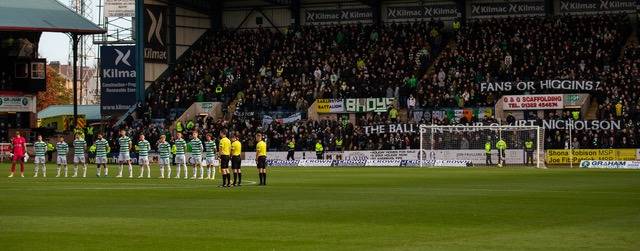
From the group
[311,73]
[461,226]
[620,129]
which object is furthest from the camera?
[311,73]

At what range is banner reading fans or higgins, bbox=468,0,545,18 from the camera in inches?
3054

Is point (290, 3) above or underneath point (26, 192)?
above

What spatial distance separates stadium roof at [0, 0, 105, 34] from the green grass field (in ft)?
134

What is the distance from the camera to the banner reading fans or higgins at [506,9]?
7756cm

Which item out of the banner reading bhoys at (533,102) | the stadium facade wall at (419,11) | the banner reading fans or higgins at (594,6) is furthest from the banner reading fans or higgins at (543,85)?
the stadium facade wall at (419,11)

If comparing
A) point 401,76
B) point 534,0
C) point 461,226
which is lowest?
point 461,226

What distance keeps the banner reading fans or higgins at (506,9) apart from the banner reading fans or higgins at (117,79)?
25.8 meters

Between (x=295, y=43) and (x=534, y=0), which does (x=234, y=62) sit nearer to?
(x=295, y=43)

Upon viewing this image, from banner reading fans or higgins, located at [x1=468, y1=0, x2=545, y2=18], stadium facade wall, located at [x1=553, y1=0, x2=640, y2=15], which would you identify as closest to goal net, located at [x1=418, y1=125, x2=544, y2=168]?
stadium facade wall, located at [x1=553, y1=0, x2=640, y2=15]

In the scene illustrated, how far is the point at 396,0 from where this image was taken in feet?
269

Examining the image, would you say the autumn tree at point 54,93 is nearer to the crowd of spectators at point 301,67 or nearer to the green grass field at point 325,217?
the crowd of spectators at point 301,67

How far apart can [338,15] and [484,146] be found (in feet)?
75.9

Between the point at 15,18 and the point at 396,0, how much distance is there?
26.7 metres

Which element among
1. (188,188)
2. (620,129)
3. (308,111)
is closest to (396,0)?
(308,111)
